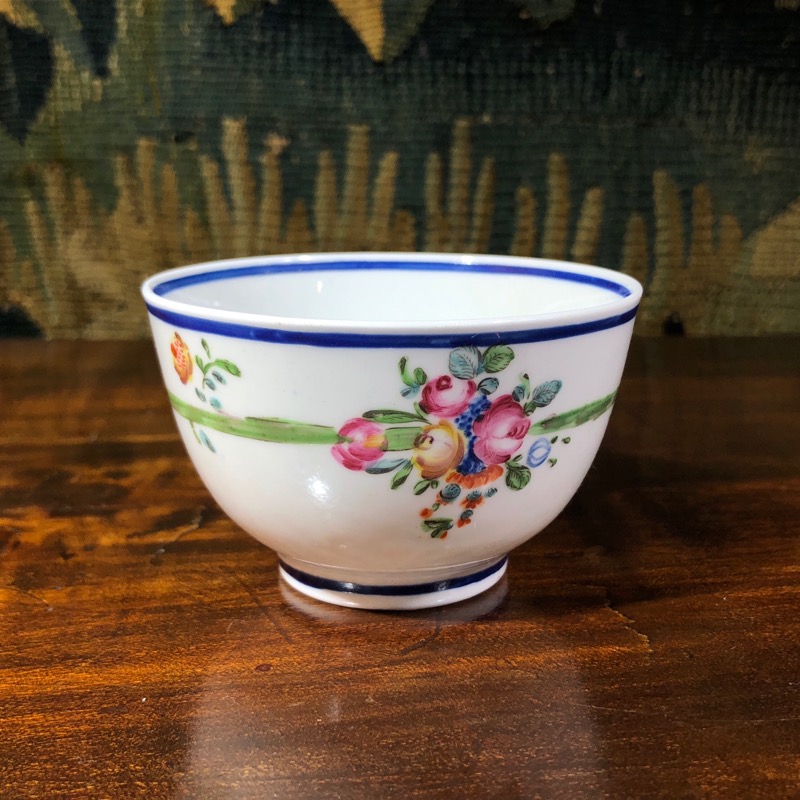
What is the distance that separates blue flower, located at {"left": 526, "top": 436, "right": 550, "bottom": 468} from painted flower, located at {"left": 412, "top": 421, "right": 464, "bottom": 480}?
0.11ft

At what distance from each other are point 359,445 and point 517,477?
0.22ft

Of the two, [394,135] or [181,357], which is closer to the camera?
[181,357]

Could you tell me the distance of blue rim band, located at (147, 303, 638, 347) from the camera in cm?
28

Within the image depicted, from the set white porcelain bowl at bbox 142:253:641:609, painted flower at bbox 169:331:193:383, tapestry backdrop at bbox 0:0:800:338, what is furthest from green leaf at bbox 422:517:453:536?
tapestry backdrop at bbox 0:0:800:338

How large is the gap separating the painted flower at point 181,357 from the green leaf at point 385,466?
84 millimetres

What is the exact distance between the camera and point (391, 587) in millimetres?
355

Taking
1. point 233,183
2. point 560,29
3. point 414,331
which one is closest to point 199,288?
point 414,331

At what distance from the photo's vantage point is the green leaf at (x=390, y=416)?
293 millimetres

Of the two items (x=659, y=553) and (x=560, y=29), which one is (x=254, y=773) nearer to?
(x=659, y=553)

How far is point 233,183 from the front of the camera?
85 centimetres

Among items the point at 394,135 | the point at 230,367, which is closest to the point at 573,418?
the point at 230,367

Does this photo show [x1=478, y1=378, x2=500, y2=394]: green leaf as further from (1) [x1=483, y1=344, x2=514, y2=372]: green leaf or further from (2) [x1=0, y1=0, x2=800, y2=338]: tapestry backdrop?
(2) [x1=0, y1=0, x2=800, y2=338]: tapestry backdrop

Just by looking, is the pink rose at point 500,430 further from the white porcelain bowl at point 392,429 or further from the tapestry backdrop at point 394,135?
the tapestry backdrop at point 394,135

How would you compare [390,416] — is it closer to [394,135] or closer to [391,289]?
[391,289]
